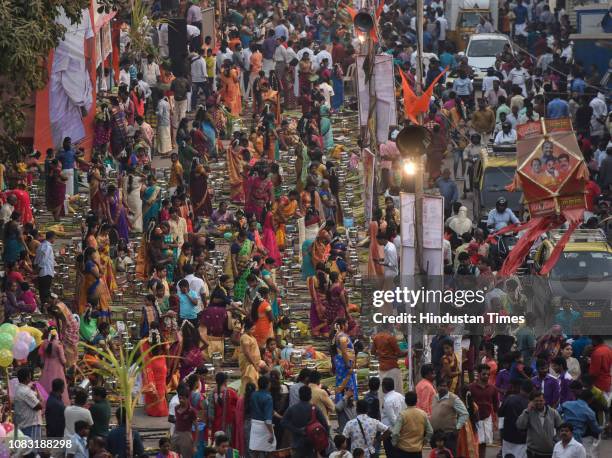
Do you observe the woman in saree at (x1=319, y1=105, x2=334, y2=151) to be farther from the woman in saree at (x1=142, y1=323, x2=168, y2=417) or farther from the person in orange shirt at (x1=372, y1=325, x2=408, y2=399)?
the person in orange shirt at (x1=372, y1=325, x2=408, y2=399)

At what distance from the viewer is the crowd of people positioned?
19469 millimetres

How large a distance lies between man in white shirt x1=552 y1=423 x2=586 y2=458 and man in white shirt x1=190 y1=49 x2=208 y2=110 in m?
19.6

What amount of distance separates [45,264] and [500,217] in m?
6.14

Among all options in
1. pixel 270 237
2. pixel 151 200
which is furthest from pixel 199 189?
pixel 270 237

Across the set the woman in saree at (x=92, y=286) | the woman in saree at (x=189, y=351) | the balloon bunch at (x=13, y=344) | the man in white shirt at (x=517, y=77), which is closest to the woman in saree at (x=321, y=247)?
the woman in saree at (x=92, y=286)

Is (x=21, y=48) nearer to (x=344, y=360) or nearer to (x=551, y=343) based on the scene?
(x=344, y=360)

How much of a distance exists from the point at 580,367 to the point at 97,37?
1533cm

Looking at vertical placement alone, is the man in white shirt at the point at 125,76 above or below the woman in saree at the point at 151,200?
above

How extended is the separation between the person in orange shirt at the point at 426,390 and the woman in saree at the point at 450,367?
37.5 inches

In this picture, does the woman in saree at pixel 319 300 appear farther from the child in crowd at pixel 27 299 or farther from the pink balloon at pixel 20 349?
the pink balloon at pixel 20 349

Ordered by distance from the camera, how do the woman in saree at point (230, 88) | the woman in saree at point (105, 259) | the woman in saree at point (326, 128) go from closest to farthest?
the woman in saree at point (105, 259), the woman in saree at point (326, 128), the woman in saree at point (230, 88)

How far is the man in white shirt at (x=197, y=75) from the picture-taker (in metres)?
37.1

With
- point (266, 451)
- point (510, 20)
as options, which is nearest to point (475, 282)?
point (266, 451)

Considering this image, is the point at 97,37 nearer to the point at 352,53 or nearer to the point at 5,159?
the point at 352,53
